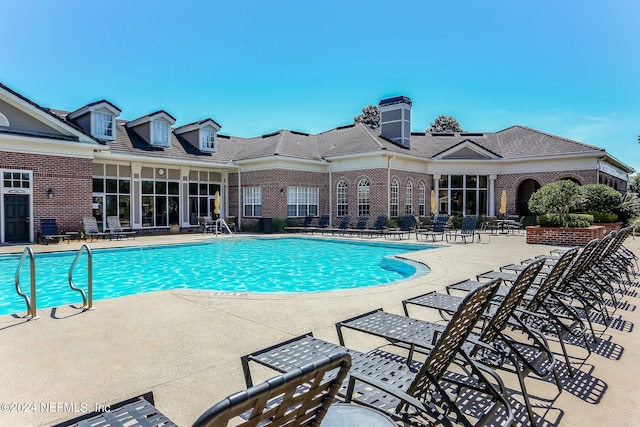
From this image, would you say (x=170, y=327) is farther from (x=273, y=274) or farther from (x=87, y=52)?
(x=87, y=52)

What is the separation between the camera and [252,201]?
2356 cm

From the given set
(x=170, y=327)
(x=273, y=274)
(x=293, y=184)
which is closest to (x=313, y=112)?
(x=293, y=184)

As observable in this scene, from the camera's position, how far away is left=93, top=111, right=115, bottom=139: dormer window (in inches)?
748

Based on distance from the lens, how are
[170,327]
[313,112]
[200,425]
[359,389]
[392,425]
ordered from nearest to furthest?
[200,425]
[392,425]
[359,389]
[170,327]
[313,112]

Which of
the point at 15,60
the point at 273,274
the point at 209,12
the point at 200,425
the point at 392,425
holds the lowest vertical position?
the point at 273,274

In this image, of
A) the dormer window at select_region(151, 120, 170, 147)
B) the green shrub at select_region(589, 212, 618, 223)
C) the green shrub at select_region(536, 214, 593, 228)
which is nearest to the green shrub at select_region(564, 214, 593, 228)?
the green shrub at select_region(536, 214, 593, 228)

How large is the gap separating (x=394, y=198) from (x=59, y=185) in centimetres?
1659

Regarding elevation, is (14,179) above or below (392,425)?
above

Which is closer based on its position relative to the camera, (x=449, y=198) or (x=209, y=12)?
(x=209, y=12)

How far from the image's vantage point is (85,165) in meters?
17.4

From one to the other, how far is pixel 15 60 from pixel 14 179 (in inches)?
192

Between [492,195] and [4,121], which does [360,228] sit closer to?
[492,195]

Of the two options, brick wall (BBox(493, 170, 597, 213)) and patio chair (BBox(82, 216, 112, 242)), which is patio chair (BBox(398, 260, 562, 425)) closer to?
patio chair (BBox(82, 216, 112, 242))

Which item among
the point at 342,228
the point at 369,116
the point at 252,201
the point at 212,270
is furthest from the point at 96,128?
the point at 369,116
